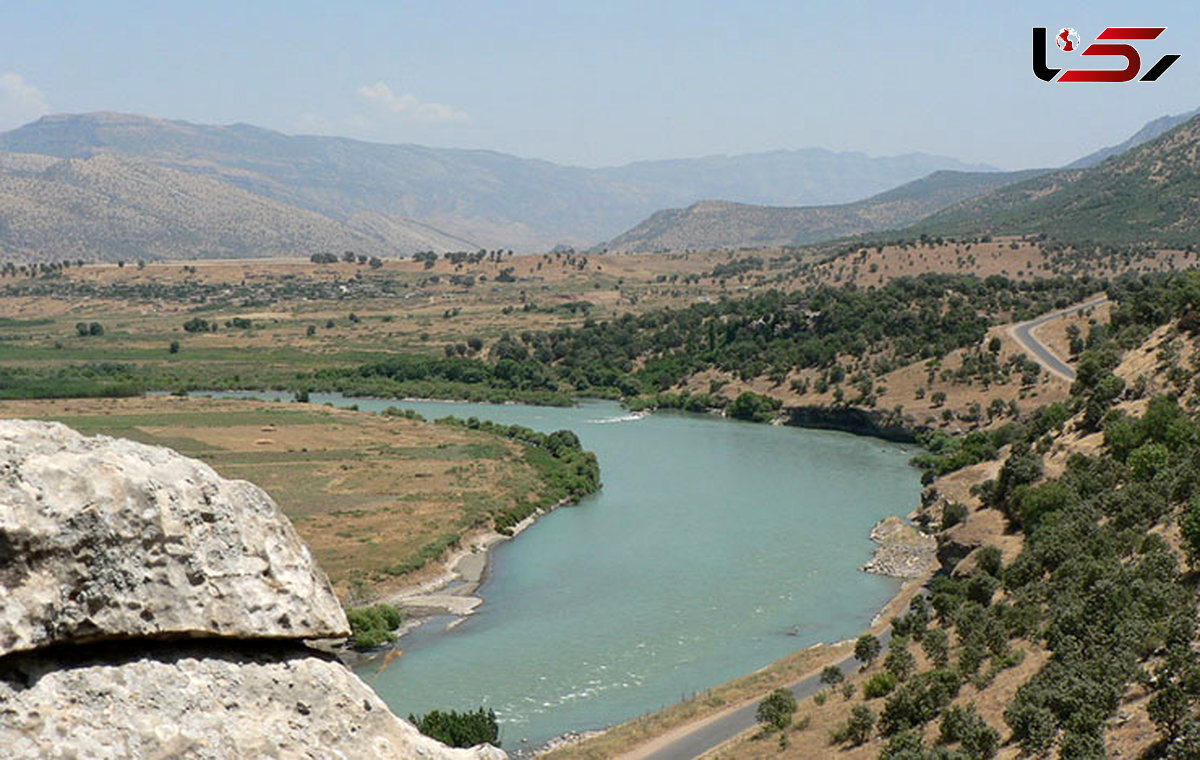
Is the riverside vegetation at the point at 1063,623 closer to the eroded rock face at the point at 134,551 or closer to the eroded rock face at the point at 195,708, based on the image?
the eroded rock face at the point at 195,708

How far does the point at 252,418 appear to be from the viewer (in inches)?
3140

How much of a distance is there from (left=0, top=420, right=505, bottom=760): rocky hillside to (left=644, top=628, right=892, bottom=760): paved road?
817 inches

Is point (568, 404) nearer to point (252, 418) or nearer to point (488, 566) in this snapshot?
point (252, 418)

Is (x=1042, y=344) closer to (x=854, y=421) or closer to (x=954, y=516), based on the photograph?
(x=854, y=421)

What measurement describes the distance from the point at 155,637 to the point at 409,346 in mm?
116283

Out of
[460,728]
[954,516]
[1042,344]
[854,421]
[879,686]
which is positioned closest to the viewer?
[460,728]

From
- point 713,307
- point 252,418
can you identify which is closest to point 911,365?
point 713,307

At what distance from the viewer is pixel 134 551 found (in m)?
7.15

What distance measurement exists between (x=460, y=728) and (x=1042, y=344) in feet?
221

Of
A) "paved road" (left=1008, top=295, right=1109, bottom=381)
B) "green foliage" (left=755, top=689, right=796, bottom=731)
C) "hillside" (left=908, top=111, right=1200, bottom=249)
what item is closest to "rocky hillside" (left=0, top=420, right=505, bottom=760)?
"green foliage" (left=755, top=689, right=796, bottom=731)

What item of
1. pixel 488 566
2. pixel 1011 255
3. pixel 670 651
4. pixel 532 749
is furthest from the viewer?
pixel 1011 255

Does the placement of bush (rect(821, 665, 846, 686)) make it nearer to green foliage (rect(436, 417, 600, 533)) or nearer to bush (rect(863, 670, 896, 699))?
bush (rect(863, 670, 896, 699))

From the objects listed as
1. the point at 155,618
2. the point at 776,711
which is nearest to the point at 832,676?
the point at 776,711

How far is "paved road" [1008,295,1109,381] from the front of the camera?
78062 millimetres
